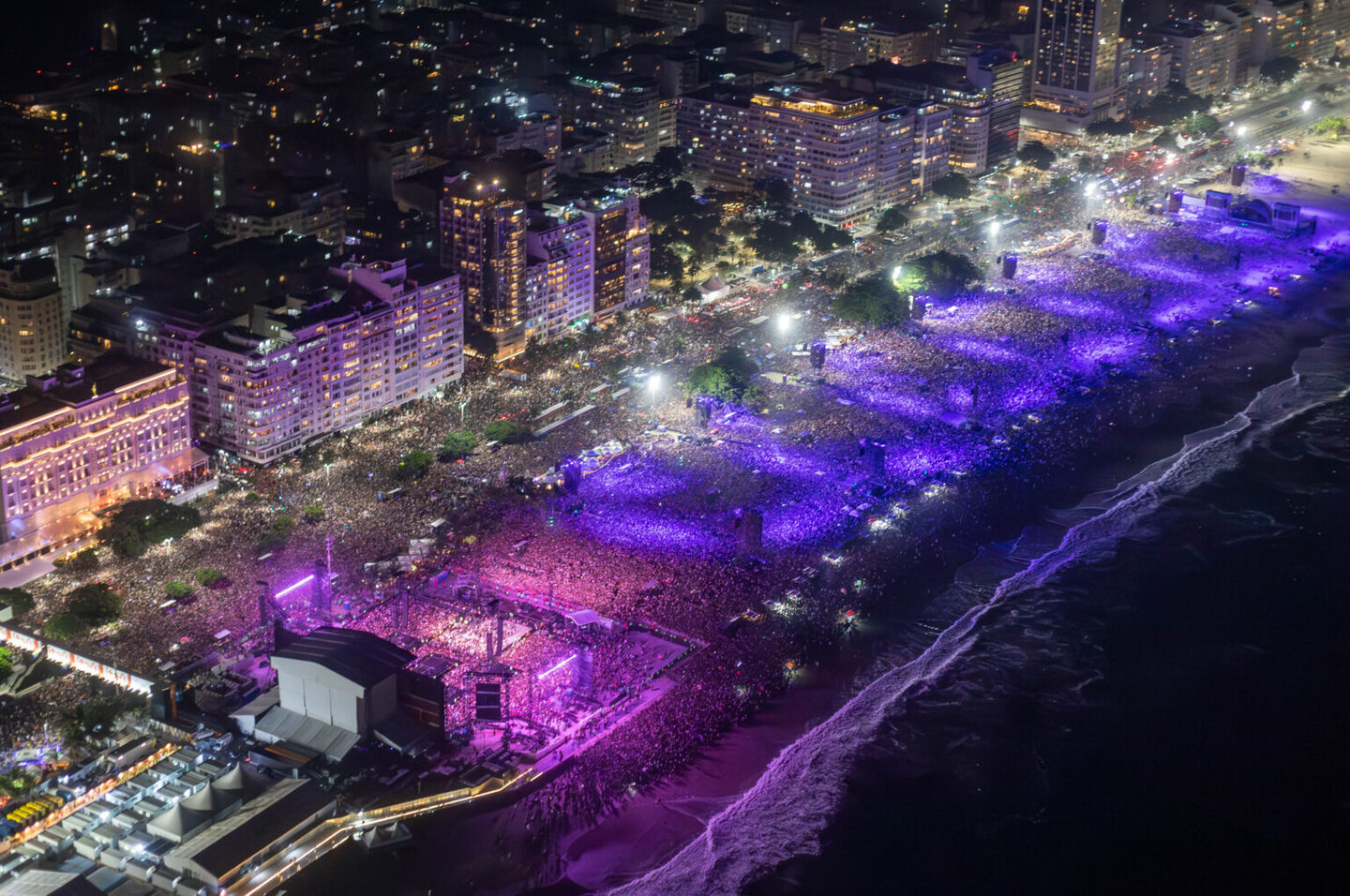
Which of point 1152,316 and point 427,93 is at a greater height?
point 427,93

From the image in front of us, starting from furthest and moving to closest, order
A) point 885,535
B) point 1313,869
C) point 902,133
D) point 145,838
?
1. point 902,133
2. point 885,535
3. point 1313,869
4. point 145,838

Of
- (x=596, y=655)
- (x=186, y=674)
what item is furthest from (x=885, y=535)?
(x=186, y=674)

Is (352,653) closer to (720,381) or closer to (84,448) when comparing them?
(84,448)

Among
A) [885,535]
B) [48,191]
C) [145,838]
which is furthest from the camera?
[48,191]

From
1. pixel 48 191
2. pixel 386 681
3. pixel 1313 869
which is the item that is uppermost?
pixel 48 191

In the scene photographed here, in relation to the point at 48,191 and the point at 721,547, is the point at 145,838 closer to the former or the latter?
the point at 721,547

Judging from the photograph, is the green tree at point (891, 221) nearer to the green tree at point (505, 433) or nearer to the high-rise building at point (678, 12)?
the green tree at point (505, 433)
